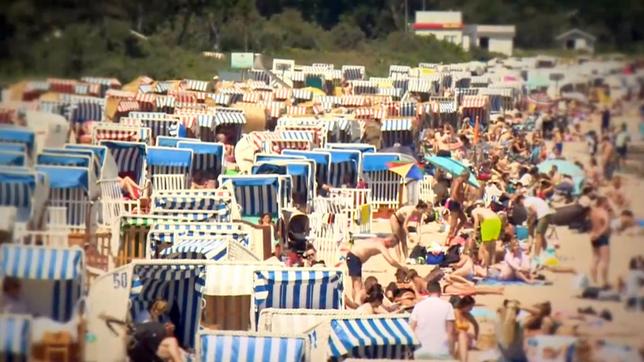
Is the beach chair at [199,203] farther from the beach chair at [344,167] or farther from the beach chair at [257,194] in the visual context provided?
the beach chair at [344,167]

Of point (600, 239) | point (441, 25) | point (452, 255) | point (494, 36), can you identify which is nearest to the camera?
point (600, 239)

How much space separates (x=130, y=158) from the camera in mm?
10828

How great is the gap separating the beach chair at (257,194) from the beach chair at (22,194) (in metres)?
2.66

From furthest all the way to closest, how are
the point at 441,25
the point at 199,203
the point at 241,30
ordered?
the point at 241,30 < the point at 199,203 < the point at 441,25

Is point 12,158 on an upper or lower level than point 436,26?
lower

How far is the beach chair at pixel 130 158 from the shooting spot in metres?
10.5

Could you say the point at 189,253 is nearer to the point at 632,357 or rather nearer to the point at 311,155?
the point at 632,357

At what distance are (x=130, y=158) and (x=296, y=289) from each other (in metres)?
5.10

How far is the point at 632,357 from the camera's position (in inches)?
199

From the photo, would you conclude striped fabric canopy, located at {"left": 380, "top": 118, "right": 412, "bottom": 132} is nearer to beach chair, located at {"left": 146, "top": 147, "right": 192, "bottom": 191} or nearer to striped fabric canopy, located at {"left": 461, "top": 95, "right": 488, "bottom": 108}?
striped fabric canopy, located at {"left": 461, "top": 95, "right": 488, "bottom": 108}

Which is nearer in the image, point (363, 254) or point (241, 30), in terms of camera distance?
point (363, 254)

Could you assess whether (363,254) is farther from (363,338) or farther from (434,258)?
(363,338)

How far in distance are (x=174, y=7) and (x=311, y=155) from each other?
4.38 metres

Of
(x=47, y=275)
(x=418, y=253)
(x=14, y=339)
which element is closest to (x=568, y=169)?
(x=418, y=253)
